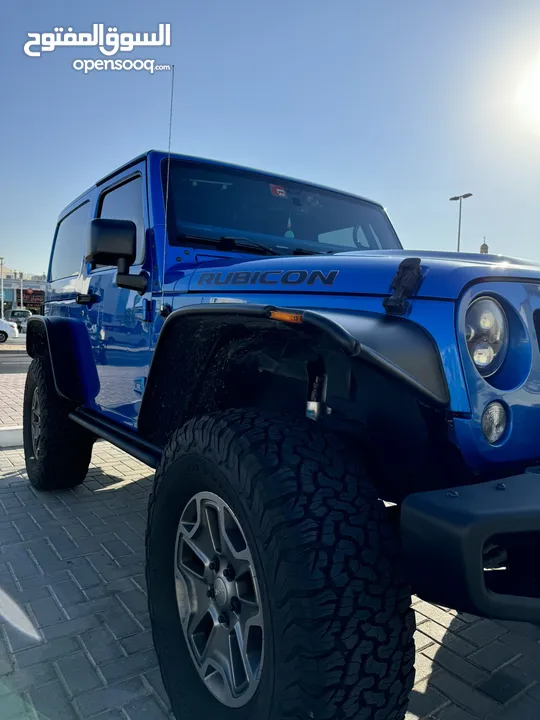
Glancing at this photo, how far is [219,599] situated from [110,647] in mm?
933

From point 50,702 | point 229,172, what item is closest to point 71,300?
point 229,172

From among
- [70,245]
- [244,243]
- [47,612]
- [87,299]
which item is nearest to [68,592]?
[47,612]

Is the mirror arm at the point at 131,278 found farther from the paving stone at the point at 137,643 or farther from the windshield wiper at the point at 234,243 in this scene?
the paving stone at the point at 137,643

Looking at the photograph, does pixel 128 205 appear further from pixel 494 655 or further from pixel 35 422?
pixel 494 655

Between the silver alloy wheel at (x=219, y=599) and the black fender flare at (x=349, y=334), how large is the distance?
1.77 feet

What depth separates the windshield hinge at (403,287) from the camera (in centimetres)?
155

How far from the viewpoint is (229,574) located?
5.41 feet

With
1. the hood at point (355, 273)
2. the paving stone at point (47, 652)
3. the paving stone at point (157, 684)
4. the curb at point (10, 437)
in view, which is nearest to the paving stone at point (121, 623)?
the paving stone at point (47, 652)

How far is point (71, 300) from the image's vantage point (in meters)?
3.95

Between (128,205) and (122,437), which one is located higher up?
(128,205)

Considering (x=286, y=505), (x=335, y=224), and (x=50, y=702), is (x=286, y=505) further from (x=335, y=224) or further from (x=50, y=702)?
(x=335, y=224)

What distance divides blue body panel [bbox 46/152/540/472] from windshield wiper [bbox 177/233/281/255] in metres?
0.05

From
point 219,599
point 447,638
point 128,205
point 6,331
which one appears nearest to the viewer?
point 219,599

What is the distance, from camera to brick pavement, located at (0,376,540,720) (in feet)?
6.48
